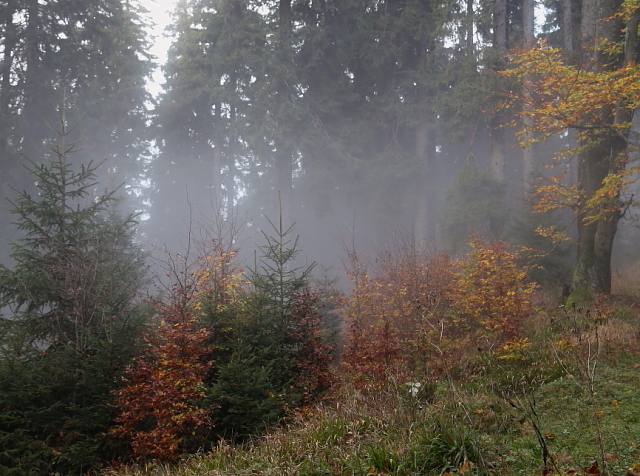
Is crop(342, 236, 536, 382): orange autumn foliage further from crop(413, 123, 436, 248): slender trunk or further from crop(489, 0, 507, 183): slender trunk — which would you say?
crop(413, 123, 436, 248): slender trunk

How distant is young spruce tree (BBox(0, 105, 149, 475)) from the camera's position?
6.56m

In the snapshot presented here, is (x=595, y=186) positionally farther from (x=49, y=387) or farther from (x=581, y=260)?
(x=49, y=387)

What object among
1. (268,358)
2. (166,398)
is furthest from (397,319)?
(166,398)

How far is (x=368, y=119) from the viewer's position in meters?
28.7

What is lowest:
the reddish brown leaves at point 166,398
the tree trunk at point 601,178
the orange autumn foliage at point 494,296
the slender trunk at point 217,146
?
the reddish brown leaves at point 166,398

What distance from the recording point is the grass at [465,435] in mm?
3943

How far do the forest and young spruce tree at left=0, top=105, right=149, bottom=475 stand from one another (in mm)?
45

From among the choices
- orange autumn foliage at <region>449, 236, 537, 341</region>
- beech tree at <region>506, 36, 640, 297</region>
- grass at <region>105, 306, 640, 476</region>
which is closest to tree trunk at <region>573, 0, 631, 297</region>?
beech tree at <region>506, 36, 640, 297</region>

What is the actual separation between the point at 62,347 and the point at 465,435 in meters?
6.74

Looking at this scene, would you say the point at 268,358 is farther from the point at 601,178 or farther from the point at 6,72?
the point at 6,72

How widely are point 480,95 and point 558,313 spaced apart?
12.6 m

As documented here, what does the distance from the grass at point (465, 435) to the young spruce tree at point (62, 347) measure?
105cm

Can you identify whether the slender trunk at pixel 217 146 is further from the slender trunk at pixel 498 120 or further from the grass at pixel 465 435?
the grass at pixel 465 435

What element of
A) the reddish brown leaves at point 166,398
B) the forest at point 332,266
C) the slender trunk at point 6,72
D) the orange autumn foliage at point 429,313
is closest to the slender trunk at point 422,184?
the forest at point 332,266
